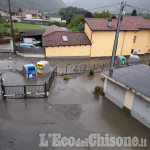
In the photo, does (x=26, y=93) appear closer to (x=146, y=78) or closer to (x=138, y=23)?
(x=146, y=78)

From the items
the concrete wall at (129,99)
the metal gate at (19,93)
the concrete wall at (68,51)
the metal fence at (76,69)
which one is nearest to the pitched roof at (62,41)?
the concrete wall at (68,51)

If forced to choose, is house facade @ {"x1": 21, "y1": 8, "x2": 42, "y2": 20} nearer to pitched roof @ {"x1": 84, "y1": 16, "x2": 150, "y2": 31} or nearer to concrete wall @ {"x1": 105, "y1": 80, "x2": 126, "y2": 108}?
pitched roof @ {"x1": 84, "y1": 16, "x2": 150, "y2": 31}

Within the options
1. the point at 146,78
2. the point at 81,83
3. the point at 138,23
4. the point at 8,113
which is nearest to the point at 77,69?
the point at 81,83

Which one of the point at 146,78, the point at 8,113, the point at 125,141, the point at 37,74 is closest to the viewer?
the point at 125,141

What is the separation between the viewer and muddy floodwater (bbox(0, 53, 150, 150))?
8258mm

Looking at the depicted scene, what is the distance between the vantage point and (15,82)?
576 inches

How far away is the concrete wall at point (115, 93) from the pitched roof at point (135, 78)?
692 mm

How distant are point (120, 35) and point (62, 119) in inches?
764

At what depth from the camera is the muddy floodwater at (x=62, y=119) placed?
826 centimetres

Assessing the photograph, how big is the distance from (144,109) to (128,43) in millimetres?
18410

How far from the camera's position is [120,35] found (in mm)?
24047

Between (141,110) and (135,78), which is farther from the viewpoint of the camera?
(135,78)

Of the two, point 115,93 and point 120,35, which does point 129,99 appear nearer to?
point 115,93

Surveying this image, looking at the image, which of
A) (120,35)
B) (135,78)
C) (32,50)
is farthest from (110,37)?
(135,78)
